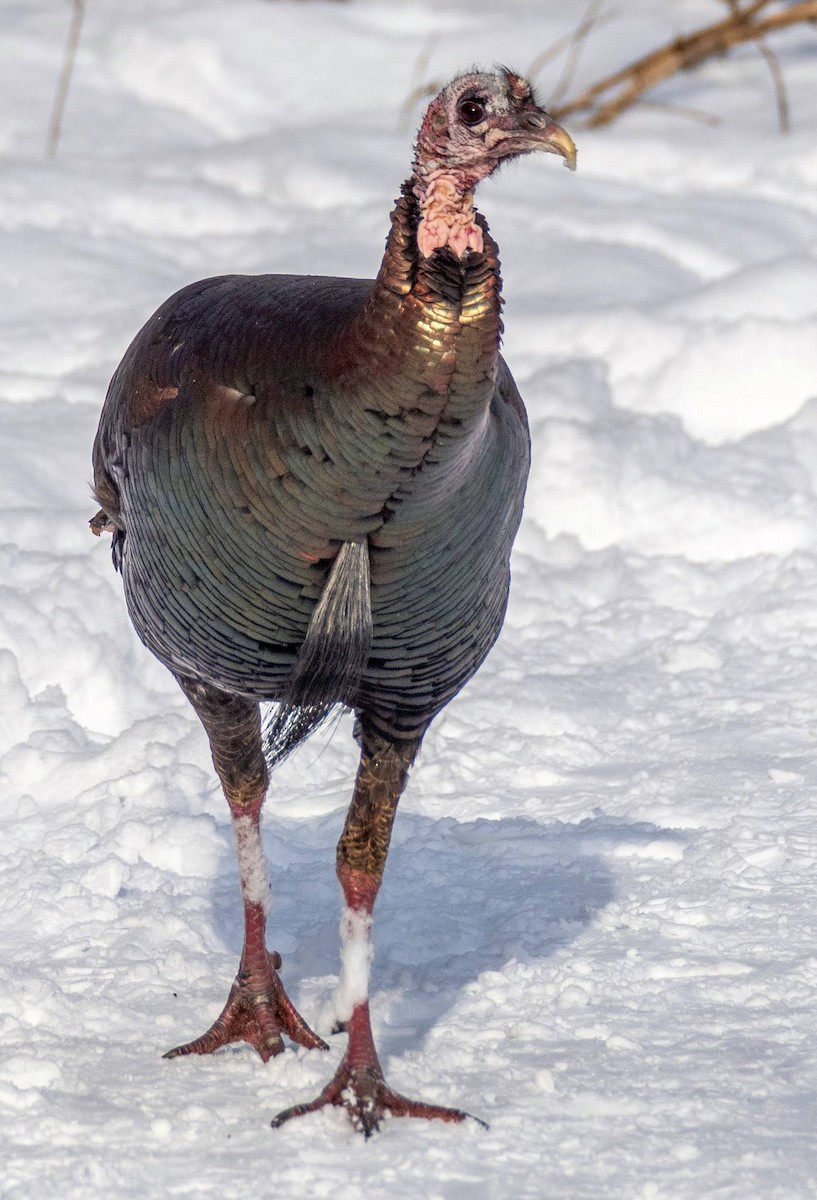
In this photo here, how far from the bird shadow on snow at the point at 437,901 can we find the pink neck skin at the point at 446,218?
1733mm

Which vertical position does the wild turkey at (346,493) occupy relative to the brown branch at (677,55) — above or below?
above

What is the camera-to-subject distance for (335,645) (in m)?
2.92

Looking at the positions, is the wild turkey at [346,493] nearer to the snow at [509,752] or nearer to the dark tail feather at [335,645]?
the dark tail feather at [335,645]

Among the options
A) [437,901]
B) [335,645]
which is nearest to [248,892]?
[437,901]

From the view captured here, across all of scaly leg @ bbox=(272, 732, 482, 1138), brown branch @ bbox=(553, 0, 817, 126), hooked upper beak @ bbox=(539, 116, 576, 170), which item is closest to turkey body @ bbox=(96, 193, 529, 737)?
scaly leg @ bbox=(272, 732, 482, 1138)

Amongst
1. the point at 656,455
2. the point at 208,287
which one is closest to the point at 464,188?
the point at 208,287

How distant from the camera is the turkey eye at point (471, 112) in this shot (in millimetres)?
2656

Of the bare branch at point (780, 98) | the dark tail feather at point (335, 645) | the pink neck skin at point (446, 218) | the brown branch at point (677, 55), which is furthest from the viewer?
the brown branch at point (677, 55)

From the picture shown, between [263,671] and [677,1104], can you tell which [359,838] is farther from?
[677,1104]

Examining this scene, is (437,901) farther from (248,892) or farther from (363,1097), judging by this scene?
(363,1097)

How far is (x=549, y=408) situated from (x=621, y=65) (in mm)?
4423

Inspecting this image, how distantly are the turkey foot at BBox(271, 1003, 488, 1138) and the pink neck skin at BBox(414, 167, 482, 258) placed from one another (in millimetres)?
1537

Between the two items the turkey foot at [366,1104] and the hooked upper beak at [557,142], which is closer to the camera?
the hooked upper beak at [557,142]

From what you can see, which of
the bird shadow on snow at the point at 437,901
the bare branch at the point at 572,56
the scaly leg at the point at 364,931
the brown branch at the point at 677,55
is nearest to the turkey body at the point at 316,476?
the scaly leg at the point at 364,931
